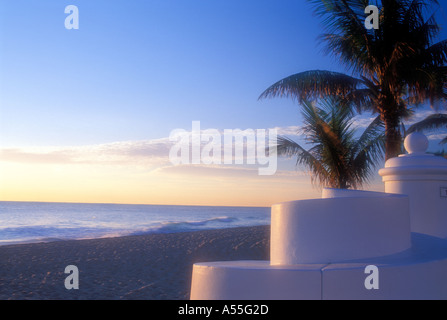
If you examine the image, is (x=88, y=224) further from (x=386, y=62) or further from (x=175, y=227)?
(x=386, y=62)

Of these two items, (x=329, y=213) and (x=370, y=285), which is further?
(x=329, y=213)

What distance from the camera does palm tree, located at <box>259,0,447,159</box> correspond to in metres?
10.2

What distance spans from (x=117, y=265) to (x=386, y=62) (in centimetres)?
889

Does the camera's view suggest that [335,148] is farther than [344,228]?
Yes

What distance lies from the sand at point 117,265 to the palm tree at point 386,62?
509cm

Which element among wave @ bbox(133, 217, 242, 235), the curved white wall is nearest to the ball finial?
the curved white wall

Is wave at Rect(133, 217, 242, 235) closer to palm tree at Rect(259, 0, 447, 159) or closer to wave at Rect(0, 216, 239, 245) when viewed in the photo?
wave at Rect(0, 216, 239, 245)

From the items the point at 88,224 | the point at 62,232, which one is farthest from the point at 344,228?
the point at 88,224

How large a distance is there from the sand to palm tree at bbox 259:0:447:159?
5.09 meters

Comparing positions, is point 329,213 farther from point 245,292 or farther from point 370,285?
point 245,292

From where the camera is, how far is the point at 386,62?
10.3m

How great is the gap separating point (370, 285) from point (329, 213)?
0.73 meters
